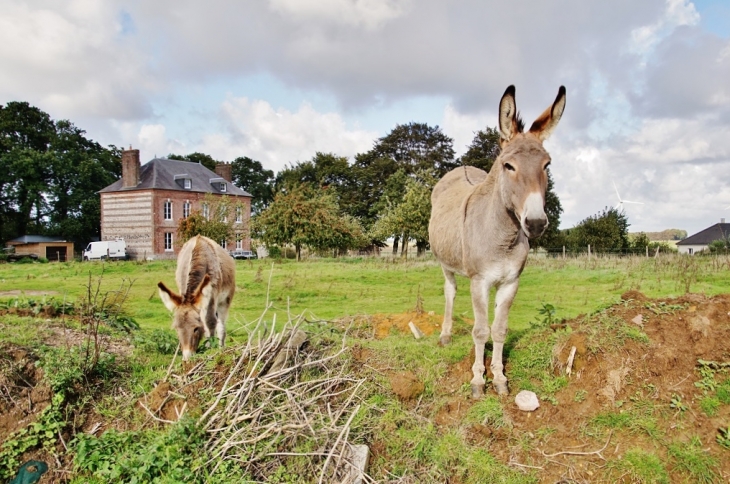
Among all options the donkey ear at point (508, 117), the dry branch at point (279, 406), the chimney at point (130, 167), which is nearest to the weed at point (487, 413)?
the dry branch at point (279, 406)

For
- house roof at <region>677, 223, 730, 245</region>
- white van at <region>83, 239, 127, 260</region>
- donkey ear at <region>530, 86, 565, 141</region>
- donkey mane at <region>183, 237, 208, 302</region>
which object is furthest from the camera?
house roof at <region>677, 223, 730, 245</region>

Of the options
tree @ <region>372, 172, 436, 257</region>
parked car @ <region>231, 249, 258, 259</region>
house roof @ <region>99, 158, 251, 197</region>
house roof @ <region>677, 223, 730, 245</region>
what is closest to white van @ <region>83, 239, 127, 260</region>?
house roof @ <region>99, 158, 251, 197</region>

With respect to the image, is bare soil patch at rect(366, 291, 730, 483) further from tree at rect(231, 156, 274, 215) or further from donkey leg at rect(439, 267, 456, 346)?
tree at rect(231, 156, 274, 215)

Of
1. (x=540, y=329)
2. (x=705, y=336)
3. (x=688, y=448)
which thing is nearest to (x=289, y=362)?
(x=540, y=329)

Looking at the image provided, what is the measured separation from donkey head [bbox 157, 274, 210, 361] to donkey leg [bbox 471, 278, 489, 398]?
11.9 feet

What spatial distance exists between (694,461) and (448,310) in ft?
11.8

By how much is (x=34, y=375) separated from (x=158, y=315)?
734 centimetres

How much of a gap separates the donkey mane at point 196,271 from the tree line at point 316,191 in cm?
2806

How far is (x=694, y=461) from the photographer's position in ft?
14.9

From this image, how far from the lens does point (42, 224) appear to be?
54062 millimetres

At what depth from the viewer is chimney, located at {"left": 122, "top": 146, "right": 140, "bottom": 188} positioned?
4947 centimetres

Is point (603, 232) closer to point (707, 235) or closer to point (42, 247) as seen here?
point (707, 235)

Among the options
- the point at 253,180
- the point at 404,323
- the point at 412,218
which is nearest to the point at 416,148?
the point at 412,218

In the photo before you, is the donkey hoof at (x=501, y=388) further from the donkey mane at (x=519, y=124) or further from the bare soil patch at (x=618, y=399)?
the donkey mane at (x=519, y=124)
